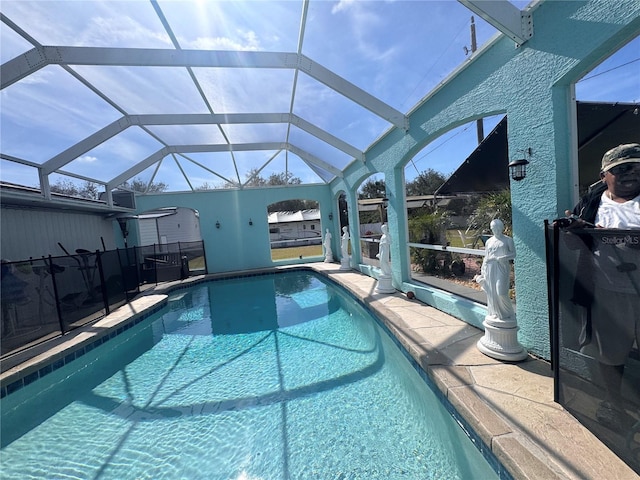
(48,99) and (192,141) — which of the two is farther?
(192,141)

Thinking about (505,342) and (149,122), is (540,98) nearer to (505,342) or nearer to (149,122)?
(505,342)

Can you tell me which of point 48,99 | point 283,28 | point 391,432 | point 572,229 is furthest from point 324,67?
point 391,432

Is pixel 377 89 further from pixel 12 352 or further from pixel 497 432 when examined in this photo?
pixel 12 352

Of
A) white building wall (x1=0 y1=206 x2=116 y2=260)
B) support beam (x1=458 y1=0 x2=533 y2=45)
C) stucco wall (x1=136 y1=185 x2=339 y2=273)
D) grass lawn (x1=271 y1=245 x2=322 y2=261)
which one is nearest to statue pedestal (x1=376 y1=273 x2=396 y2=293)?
support beam (x1=458 y1=0 x2=533 y2=45)

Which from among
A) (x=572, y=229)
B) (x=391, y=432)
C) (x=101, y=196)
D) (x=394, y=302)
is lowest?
(x=391, y=432)

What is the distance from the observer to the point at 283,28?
173 inches

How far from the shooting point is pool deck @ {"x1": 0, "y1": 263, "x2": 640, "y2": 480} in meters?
1.82

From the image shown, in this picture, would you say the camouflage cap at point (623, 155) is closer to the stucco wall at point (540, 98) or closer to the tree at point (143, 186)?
the stucco wall at point (540, 98)

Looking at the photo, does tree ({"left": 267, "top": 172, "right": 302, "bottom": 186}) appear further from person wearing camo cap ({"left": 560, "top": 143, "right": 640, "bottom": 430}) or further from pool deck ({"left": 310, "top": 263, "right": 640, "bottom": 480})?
person wearing camo cap ({"left": 560, "top": 143, "right": 640, "bottom": 430})

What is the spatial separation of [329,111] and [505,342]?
5.62m

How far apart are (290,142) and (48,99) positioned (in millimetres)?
5950

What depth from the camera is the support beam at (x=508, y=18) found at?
9.47 ft

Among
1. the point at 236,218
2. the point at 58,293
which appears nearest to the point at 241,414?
the point at 58,293

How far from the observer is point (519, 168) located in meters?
3.15
